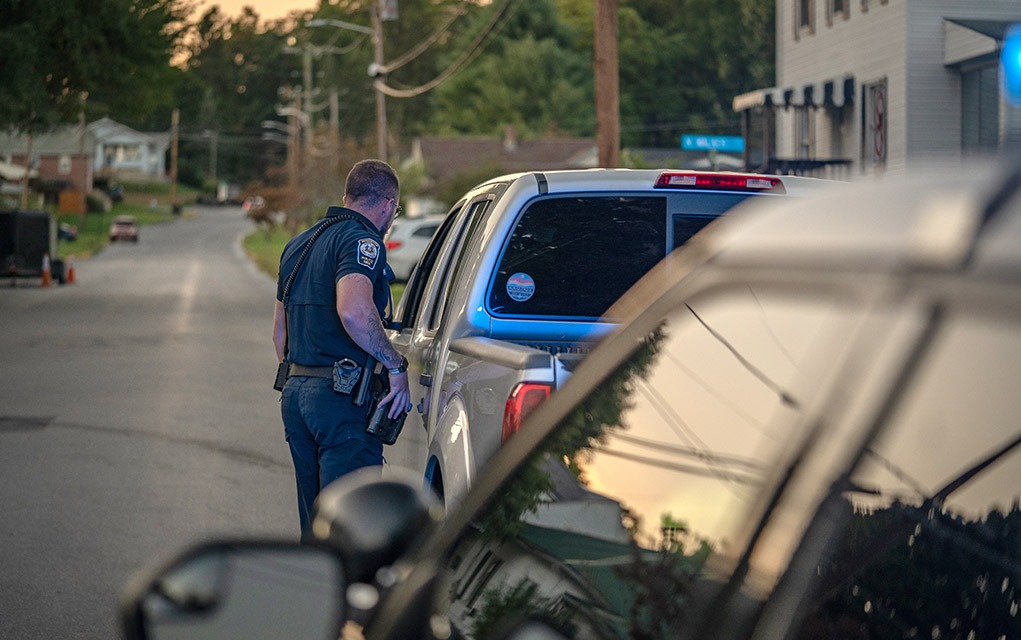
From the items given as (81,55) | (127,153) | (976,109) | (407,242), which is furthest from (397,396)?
(127,153)

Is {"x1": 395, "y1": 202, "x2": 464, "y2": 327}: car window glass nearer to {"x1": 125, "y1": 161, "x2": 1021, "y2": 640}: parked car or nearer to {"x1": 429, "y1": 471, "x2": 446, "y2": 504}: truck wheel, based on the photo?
{"x1": 429, "y1": 471, "x2": 446, "y2": 504}: truck wheel

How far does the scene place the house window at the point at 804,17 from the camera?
3341 centimetres

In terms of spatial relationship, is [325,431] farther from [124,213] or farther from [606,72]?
[124,213]

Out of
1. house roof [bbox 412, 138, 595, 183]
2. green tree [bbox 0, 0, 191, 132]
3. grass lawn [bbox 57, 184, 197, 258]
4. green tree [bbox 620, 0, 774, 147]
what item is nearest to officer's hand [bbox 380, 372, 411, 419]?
green tree [bbox 0, 0, 191, 132]

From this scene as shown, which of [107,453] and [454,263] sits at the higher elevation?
[454,263]

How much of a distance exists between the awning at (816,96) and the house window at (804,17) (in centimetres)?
206

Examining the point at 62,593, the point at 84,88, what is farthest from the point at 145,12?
the point at 62,593

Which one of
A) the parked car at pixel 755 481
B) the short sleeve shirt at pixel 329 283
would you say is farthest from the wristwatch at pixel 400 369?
the parked car at pixel 755 481

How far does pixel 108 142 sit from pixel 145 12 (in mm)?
126042

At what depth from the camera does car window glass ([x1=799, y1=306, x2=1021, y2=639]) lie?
1.43 meters

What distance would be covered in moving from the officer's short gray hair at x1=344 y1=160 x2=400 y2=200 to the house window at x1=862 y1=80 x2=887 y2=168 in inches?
923

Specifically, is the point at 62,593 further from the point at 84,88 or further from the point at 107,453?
the point at 84,88

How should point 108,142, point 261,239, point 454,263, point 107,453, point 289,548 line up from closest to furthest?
point 289,548 < point 454,263 < point 107,453 < point 261,239 < point 108,142

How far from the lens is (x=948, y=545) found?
1551 millimetres
